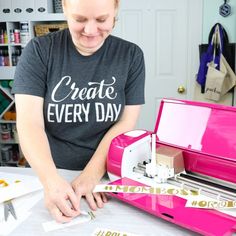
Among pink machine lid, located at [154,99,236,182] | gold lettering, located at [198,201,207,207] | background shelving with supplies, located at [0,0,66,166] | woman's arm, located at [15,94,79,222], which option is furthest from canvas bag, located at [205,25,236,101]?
gold lettering, located at [198,201,207,207]

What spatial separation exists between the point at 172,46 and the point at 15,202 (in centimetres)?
224

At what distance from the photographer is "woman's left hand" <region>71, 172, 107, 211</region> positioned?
894mm

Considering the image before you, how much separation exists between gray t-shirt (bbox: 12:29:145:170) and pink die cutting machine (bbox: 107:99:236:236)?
6.8 inches

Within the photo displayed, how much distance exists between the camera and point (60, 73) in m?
1.11

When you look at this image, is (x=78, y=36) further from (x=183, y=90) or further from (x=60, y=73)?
(x=183, y=90)

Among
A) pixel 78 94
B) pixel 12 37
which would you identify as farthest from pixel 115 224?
pixel 12 37

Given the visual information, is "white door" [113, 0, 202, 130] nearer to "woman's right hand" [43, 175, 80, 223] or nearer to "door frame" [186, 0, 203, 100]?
"door frame" [186, 0, 203, 100]

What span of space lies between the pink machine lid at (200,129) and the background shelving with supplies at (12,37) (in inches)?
80.8

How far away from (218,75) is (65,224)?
7.07ft

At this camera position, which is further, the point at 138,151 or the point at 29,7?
the point at 29,7

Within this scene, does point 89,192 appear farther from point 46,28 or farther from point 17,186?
point 46,28

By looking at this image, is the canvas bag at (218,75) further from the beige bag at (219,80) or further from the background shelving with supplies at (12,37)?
the background shelving with supplies at (12,37)

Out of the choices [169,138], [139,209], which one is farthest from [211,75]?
[139,209]

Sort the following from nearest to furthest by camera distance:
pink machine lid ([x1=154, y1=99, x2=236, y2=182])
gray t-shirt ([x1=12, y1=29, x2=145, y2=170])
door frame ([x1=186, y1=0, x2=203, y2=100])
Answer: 1. pink machine lid ([x1=154, y1=99, x2=236, y2=182])
2. gray t-shirt ([x1=12, y1=29, x2=145, y2=170])
3. door frame ([x1=186, y1=0, x2=203, y2=100])
